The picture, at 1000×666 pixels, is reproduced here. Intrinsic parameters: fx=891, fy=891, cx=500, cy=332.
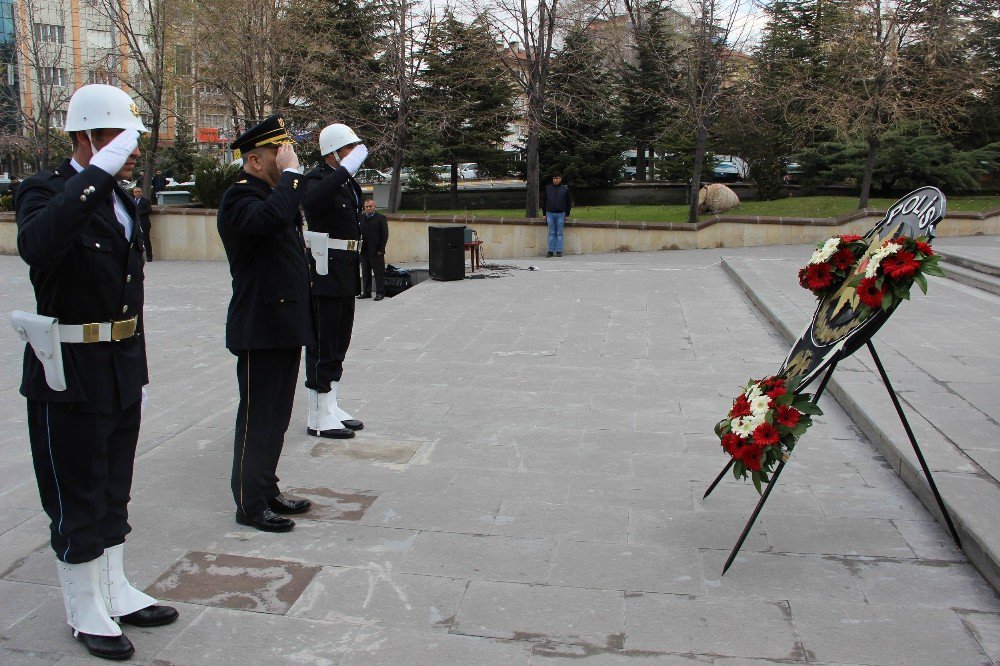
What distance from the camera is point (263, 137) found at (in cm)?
435

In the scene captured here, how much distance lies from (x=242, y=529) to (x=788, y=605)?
2.56 meters

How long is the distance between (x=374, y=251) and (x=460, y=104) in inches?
660

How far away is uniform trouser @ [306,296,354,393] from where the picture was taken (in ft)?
19.2

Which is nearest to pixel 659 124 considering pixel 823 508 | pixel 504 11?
pixel 504 11

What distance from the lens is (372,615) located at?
11.6ft

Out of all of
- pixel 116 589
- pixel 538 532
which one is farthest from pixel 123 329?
pixel 538 532

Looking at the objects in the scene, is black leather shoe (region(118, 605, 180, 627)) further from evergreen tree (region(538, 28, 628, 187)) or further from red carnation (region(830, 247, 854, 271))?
evergreen tree (region(538, 28, 628, 187))

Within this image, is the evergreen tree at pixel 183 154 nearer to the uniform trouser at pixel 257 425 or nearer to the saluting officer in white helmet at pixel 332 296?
the saluting officer in white helmet at pixel 332 296

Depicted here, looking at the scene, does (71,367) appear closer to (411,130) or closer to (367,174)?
(411,130)

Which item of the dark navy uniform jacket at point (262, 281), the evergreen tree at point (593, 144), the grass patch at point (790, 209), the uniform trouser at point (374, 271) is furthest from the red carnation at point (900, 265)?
the evergreen tree at point (593, 144)

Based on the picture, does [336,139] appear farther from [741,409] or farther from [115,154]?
[741,409]

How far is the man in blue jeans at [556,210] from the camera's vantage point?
20.2 metres

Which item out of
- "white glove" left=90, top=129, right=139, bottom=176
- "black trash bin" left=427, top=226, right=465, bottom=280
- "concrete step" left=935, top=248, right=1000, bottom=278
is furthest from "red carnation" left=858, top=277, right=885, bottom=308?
"black trash bin" left=427, top=226, right=465, bottom=280

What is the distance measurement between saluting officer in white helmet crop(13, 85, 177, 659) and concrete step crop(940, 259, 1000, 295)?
10.6 metres
